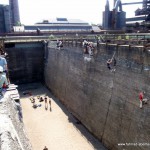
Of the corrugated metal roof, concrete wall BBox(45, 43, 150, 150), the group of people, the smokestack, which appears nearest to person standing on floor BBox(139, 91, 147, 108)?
concrete wall BBox(45, 43, 150, 150)

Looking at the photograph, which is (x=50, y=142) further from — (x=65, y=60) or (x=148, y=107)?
(x=65, y=60)

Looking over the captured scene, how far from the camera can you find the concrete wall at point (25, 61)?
36.2 m

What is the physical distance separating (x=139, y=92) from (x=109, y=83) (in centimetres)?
387

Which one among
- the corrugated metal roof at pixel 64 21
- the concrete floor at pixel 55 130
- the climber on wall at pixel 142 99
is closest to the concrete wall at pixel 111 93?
the climber on wall at pixel 142 99

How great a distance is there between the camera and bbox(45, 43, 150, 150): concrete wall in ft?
44.2

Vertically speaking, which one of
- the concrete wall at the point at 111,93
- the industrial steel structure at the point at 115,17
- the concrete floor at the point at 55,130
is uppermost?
the industrial steel structure at the point at 115,17

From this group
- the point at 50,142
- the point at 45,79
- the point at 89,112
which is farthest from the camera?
the point at 45,79

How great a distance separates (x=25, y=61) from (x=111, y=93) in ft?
78.0

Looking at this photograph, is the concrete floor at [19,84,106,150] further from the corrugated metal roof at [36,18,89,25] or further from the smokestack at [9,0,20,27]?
the smokestack at [9,0,20,27]

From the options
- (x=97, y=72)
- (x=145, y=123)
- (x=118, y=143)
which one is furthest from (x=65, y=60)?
(x=145, y=123)

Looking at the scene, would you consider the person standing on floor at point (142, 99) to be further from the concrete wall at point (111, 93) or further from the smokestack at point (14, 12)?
the smokestack at point (14, 12)

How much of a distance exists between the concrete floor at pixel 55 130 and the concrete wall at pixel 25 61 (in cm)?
983

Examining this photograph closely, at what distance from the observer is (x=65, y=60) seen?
28016 millimetres

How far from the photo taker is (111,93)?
16.8 meters
